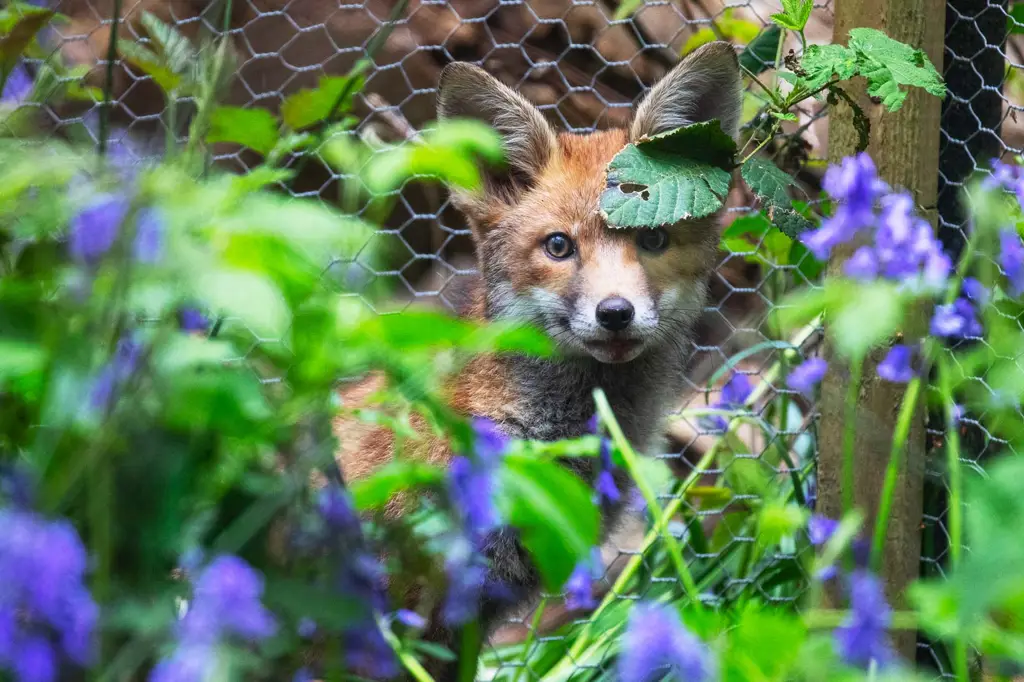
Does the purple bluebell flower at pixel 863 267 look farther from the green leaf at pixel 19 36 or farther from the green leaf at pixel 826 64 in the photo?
the green leaf at pixel 19 36

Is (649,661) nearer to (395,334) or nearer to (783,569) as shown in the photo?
(395,334)

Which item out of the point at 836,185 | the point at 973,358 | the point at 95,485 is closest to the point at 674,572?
the point at 973,358

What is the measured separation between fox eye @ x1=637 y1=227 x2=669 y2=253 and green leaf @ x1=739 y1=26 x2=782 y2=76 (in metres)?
0.57

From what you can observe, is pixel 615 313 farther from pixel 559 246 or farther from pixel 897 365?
pixel 897 365

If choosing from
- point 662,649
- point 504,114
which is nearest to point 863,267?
point 662,649

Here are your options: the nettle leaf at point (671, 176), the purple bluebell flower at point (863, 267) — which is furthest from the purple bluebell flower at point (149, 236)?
the nettle leaf at point (671, 176)

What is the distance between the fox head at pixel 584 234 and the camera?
2436mm

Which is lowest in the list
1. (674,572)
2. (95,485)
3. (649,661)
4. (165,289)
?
(674,572)

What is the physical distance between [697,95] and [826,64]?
527mm

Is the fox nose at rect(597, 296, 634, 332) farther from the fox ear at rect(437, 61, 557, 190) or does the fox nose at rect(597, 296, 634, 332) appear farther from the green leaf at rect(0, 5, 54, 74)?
the green leaf at rect(0, 5, 54, 74)

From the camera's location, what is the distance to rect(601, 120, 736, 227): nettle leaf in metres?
2.16

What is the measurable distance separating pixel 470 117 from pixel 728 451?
1.31 metres

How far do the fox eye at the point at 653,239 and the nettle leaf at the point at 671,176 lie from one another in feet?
0.73

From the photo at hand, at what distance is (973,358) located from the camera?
1697 millimetres
